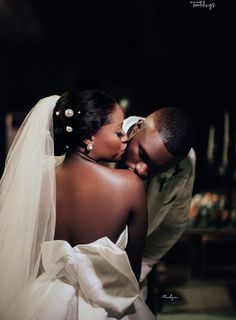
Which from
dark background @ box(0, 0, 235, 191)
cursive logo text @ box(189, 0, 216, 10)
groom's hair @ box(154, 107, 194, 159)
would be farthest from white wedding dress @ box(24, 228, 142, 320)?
cursive logo text @ box(189, 0, 216, 10)

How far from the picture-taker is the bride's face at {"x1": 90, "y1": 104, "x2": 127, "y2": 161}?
2.00 metres

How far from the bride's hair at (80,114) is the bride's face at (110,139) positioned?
0.10ft

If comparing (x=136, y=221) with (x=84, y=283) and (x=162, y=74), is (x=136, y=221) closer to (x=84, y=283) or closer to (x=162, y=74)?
(x=84, y=283)

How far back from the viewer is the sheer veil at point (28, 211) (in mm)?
2006

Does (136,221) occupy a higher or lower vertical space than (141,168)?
lower

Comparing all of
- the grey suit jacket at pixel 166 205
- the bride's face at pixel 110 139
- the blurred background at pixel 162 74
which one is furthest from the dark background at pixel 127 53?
the bride's face at pixel 110 139

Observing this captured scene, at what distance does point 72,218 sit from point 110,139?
0.48 m

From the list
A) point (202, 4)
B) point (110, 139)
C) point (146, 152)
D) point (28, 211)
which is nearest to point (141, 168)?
point (146, 152)

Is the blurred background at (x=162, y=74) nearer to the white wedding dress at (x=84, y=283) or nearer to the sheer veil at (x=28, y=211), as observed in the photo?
the white wedding dress at (x=84, y=283)

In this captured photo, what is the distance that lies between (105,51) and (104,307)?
8.38 ft

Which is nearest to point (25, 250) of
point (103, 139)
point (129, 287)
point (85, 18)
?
point (129, 287)

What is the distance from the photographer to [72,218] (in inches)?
78.8

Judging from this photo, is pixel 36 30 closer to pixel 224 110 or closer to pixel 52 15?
pixel 52 15

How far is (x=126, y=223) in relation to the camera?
2.04 metres
